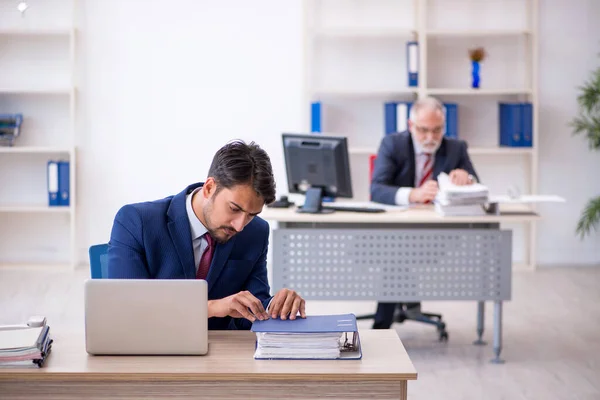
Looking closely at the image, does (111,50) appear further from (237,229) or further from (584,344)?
(237,229)

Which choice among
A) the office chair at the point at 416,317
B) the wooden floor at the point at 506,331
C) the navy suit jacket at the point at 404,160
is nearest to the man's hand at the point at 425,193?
the navy suit jacket at the point at 404,160

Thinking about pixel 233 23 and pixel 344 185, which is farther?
pixel 233 23

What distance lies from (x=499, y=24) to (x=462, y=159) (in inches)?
92.9

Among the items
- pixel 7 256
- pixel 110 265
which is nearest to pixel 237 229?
pixel 110 265

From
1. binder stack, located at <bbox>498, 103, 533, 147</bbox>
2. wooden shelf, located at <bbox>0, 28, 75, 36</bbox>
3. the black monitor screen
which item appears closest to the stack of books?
the black monitor screen

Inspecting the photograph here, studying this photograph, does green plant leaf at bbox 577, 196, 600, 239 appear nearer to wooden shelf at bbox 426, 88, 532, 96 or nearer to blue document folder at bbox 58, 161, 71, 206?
wooden shelf at bbox 426, 88, 532, 96

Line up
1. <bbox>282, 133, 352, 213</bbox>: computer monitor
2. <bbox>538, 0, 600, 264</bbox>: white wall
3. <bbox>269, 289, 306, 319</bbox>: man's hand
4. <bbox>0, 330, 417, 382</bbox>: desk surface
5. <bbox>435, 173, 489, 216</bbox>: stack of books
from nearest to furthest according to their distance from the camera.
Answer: <bbox>0, 330, 417, 382</bbox>: desk surface < <bbox>269, 289, 306, 319</bbox>: man's hand < <bbox>435, 173, 489, 216</bbox>: stack of books < <bbox>282, 133, 352, 213</bbox>: computer monitor < <bbox>538, 0, 600, 264</bbox>: white wall

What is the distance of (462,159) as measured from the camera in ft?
17.6

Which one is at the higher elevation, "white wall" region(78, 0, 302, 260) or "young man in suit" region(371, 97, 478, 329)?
"white wall" region(78, 0, 302, 260)

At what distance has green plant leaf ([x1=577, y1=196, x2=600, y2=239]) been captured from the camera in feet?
22.9

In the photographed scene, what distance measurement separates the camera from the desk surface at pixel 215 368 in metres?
2.30

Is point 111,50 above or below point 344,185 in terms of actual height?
above

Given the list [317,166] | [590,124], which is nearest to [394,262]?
[317,166]

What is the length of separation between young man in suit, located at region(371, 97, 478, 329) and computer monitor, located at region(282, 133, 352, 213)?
0.41m
